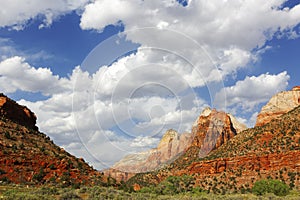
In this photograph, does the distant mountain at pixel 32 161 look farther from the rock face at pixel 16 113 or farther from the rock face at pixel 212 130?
the rock face at pixel 212 130

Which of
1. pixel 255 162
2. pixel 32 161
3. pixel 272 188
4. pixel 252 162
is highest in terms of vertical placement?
pixel 252 162

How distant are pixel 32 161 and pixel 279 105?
444 feet

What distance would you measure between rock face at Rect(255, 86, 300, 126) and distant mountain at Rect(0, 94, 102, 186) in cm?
11053

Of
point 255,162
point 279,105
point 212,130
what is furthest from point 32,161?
point 212,130

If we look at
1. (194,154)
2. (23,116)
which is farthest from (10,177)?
(194,154)

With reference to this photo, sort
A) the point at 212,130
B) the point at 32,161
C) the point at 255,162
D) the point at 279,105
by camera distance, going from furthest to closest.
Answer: the point at 212,130
the point at 279,105
the point at 255,162
the point at 32,161

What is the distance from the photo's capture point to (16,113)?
74000 mm

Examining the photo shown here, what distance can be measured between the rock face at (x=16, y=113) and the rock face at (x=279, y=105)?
10914 centimetres

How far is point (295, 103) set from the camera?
154 m

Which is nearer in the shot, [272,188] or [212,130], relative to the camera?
[272,188]

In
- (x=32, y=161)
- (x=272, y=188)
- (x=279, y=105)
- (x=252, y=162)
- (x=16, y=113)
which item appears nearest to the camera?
(x=32, y=161)

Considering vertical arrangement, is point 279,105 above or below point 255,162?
above

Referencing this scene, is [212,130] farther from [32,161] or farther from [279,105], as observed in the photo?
[32,161]

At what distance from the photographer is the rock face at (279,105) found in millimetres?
152375
